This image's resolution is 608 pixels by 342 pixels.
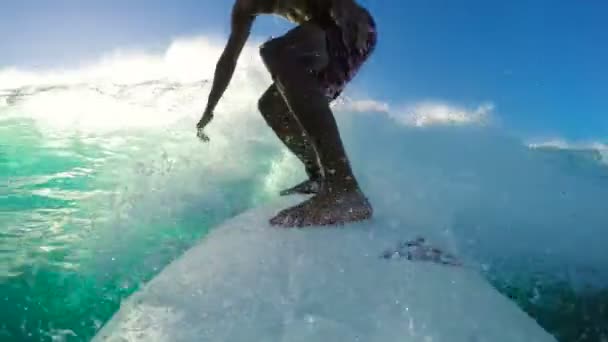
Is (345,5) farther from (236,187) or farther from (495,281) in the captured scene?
(236,187)

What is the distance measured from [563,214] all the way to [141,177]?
3.54 metres

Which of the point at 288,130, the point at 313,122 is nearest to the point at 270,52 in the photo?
the point at 313,122

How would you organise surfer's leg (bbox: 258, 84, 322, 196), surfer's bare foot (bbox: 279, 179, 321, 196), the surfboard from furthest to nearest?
surfer's bare foot (bbox: 279, 179, 321, 196), surfer's leg (bbox: 258, 84, 322, 196), the surfboard

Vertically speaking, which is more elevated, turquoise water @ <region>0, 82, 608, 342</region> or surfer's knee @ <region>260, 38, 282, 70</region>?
surfer's knee @ <region>260, 38, 282, 70</region>

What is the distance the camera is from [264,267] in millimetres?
2010

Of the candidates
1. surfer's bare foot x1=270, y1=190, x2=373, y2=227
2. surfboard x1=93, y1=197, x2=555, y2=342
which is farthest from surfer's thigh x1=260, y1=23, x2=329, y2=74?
surfboard x1=93, y1=197, x2=555, y2=342

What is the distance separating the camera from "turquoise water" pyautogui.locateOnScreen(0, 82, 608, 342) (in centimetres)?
278

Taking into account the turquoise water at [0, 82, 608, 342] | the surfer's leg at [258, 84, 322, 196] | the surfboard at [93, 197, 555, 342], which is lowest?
the turquoise water at [0, 82, 608, 342]

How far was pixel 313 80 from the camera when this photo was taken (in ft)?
8.89

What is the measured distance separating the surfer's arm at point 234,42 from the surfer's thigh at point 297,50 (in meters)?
0.51

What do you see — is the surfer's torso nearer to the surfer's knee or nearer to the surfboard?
the surfer's knee

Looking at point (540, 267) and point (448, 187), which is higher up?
point (540, 267)

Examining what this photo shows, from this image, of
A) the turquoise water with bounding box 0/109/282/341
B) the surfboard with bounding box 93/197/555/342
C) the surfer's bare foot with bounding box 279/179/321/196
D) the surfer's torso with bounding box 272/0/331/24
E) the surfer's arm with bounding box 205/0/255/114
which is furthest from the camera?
the surfer's bare foot with bounding box 279/179/321/196

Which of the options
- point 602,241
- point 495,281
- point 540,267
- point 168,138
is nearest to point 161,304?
point 495,281
